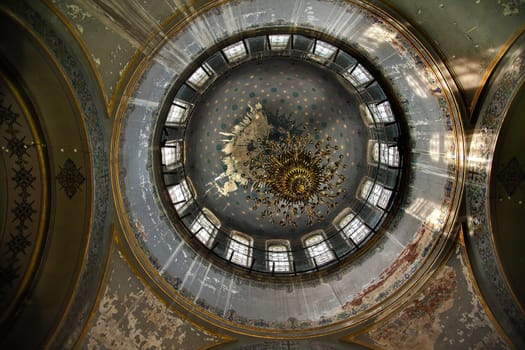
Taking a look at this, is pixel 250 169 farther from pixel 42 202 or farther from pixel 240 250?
pixel 42 202

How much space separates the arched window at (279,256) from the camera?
36.1 ft

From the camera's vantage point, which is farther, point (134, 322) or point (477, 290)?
point (134, 322)

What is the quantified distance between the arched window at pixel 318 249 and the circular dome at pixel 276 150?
4 centimetres

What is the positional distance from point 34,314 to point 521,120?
962 centimetres

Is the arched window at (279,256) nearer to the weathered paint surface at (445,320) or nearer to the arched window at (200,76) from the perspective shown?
the weathered paint surface at (445,320)

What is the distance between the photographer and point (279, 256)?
1151 cm

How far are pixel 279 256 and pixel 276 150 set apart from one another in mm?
3224

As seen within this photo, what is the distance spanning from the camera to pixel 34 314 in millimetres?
7086

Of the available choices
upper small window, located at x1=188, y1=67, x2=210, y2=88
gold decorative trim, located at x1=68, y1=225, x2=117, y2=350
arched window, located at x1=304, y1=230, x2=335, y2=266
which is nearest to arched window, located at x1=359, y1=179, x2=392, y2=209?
arched window, located at x1=304, y1=230, x2=335, y2=266

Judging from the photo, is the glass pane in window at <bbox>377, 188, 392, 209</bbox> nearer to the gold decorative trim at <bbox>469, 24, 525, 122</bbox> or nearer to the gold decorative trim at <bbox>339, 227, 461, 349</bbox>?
the gold decorative trim at <bbox>339, 227, 461, 349</bbox>

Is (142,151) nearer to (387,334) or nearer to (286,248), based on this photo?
(286,248)

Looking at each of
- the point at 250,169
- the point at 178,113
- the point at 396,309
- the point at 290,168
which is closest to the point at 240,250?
the point at 250,169

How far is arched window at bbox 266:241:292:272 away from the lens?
433 inches

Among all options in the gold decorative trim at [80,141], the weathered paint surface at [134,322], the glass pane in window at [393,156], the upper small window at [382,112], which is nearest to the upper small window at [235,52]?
the upper small window at [382,112]
